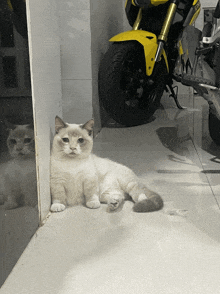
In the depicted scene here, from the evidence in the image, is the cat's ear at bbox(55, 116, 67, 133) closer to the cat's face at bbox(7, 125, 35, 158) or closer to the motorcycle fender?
the cat's face at bbox(7, 125, 35, 158)

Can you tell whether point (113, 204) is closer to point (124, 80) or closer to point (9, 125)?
point (9, 125)

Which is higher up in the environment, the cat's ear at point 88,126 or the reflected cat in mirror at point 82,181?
the cat's ear at point 88,126

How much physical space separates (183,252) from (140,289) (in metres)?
0.20

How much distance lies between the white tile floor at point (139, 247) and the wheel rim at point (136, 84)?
754 mm

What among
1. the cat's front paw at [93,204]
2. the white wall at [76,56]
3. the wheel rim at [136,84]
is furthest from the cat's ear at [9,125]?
the wheel rim at [136,84]

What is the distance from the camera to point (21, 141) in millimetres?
893

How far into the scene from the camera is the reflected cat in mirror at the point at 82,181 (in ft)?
3.83

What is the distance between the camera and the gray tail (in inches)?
46.1

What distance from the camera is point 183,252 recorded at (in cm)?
91

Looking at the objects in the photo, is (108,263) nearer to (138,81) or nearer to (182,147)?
(182,147)

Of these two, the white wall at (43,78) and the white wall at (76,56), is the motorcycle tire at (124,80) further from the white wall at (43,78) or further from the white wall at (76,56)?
the white wall at (43,78)

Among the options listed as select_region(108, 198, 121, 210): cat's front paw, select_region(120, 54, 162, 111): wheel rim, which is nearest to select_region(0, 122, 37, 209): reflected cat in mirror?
select_region(108, 198, 121, 210): cat's front paw

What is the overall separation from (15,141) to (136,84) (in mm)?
1487

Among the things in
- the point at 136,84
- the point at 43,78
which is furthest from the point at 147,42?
the point at 43,78
